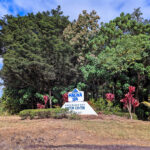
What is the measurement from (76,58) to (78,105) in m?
6.55

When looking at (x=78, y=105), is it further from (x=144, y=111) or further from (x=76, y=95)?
(x=144, y=111)

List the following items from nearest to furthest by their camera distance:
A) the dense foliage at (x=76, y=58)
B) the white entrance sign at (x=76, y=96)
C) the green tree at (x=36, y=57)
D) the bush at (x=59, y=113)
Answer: the bush at (x=59, y=113) < the white entrance sign at (x=76, y=96) < the dense foliage at (x=76, y=58) < the green tree at (x=36, y=57)

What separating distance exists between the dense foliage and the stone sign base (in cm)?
395

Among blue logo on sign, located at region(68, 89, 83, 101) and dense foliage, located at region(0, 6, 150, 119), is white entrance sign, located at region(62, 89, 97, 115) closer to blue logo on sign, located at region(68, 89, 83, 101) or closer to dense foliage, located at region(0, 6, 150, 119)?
blue logo on sign, located at region(68, 89, 83, 101)

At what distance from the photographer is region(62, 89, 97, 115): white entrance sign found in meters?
10.6

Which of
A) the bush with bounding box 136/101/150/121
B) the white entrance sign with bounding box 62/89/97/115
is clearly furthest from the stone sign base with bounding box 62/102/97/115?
the bush with bounding box 136/101/150/121

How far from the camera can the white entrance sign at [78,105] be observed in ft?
34.8

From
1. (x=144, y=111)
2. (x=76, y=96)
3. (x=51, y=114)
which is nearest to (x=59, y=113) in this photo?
(x=51, y=114)

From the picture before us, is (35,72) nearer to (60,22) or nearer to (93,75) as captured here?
(93,75)

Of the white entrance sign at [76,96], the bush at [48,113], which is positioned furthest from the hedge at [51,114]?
the white entrance sign at [76,96]

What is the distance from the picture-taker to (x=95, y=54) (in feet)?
51.9

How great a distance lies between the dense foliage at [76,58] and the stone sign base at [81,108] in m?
3.95

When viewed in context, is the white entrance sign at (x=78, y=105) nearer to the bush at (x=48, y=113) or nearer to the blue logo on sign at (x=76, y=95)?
the blue logo on sign at (x=76, y=95)

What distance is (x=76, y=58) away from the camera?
16391 millimetres
